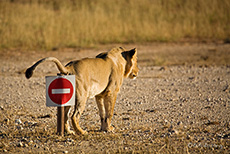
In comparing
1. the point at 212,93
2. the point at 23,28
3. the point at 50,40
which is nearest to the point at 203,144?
the point at 212,93

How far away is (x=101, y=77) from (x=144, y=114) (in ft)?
5.34

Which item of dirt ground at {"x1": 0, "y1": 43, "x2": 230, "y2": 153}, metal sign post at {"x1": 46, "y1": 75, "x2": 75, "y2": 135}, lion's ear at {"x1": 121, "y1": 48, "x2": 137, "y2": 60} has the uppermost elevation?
lion's ear at {"x1": 121, "y1": 48, "x2": 137, "y2": 60}

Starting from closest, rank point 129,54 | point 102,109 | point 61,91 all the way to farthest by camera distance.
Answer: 1. point 61,91
2. point 102,109
3. point 129,54

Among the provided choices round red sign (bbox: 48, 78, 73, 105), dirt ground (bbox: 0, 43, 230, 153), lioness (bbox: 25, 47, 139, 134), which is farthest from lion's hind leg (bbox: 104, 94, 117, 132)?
round red sign (bbox: 48, 78, 73, 105)

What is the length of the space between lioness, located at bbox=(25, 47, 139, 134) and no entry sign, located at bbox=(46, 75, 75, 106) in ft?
0.49

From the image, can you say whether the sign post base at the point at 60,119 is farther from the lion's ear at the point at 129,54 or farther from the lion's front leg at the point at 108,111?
the lion's ear at the point at 129,54

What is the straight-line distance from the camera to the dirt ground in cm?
529

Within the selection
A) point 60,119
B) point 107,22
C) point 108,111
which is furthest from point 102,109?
point 107,22

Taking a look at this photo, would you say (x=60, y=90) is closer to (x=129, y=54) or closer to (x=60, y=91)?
(x=60, y=91)

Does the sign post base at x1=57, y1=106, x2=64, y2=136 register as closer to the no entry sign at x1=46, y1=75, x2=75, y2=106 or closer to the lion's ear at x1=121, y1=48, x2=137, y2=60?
the no entry sign at x1=46, y1=75, x2=75, y2=106

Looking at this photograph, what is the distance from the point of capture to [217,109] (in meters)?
7.32

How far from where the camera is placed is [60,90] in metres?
5.22

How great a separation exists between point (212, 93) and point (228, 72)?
9.26ft

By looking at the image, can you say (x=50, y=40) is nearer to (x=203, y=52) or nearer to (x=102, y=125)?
(x=203, y=52)
